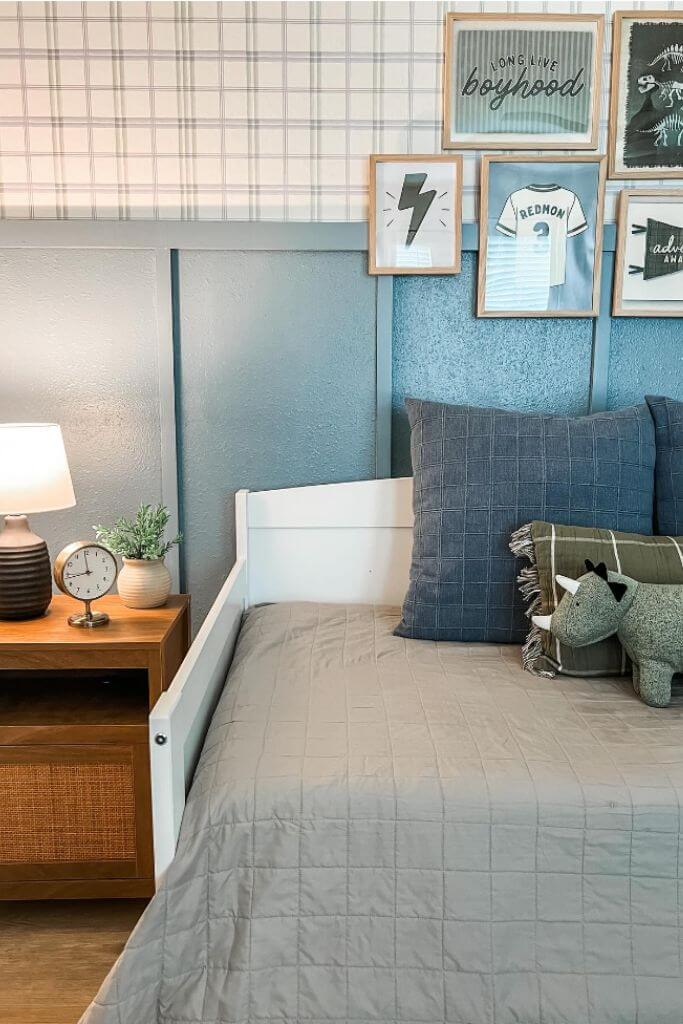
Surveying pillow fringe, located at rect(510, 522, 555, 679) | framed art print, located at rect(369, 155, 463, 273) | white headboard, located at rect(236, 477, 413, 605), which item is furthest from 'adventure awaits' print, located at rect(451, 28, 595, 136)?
pillow fringe, located at rect(510, 522, 555, 679)

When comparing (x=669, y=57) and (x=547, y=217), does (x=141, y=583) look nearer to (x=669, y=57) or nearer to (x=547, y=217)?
(x=547, y=217)

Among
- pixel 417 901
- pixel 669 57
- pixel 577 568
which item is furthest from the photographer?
pixel 669 57

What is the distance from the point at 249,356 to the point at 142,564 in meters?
0.60

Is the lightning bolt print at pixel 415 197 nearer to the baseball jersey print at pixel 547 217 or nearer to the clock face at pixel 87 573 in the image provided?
the baseball jersey print at pixel 547 217

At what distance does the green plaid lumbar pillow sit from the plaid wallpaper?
0.89 m

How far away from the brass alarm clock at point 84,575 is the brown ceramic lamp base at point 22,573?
42 mm

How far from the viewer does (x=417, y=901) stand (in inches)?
43.7

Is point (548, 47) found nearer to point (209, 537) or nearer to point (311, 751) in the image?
point (209, 537)

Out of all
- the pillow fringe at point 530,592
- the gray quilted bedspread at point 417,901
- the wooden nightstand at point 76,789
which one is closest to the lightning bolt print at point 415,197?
the pillow fringe at point 530,592

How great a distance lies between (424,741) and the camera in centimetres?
127

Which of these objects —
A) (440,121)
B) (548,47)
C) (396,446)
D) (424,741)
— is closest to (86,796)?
(424,741)

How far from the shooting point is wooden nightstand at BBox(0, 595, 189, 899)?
163cm

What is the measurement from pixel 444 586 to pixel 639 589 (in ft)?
1.35

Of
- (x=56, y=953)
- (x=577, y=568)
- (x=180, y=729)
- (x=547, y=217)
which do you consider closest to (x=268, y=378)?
(x=547, y=217)
